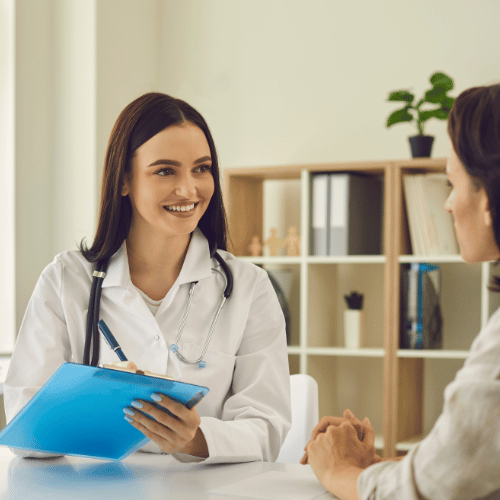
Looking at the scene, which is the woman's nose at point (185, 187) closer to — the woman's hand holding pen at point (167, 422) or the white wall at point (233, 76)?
the woman's hand holding pen at point (167, 422)

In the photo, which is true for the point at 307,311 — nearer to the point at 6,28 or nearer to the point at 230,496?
the point at 6,28

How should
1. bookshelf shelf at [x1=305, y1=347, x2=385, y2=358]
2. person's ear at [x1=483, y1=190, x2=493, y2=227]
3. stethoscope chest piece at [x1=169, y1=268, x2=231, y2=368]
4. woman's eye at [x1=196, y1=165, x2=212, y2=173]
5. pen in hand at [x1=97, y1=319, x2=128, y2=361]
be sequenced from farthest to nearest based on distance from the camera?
bookshelf shelf at [x1=305, y1=347, x2=385, y2=358], woman's eye at [x1=196, y1=165, x2=212, y2=173], stethoscope chest piece at [x1=169, y1=268, x2=231, y2=368], pen in hand at [x1=97, y1=319, x2=128, y2=361], person's ear at [x1=483, y1=190, x2=493, y2=227]

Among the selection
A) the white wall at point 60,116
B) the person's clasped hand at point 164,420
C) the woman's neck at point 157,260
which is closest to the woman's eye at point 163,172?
the woman's neck at point 157,260

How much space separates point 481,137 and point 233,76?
9.42ft

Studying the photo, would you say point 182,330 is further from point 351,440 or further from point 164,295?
point 351,440

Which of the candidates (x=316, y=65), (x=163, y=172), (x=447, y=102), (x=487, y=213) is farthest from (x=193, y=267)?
(x=316, y=65)

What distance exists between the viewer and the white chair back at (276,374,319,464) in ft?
5.45

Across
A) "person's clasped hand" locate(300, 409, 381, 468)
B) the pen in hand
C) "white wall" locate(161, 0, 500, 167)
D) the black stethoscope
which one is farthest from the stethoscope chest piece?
"white wall" locate(161, 0, 500, 167)

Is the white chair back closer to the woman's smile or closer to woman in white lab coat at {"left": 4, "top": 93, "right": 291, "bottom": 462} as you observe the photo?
woman in white lab coat at {"left": 4, "top": 93, "right": 291, "bottom": 462}

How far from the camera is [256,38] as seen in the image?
3.54 metres

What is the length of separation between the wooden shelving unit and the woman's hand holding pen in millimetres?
1774

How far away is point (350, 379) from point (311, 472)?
211 centimetres

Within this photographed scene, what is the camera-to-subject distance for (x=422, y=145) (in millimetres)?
2896

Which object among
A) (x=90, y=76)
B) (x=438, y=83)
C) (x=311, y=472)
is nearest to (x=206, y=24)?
(x=90, y=76)
